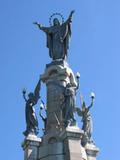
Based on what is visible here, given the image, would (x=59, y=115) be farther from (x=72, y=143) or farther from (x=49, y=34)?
(x=49, y=34)

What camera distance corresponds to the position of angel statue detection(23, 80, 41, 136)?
26.6 meters

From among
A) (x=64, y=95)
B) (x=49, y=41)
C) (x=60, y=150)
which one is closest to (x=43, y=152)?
(x=60, y=150)

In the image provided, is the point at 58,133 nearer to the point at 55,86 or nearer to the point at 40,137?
the point at 40,137

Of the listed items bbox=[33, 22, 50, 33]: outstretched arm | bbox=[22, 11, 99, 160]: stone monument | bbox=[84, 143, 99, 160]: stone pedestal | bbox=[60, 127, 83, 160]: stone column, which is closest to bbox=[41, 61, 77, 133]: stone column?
bbox=[22, 11, 99, 160]: stone monument

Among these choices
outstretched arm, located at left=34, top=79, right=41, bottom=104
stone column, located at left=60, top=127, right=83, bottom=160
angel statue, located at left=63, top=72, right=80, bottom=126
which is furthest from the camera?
outstretched arm, located at left=34, top=79, right=41, bottom=104

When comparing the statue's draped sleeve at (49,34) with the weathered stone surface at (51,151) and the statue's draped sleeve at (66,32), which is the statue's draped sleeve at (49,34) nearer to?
the statue's draped sleeve at (66,32)

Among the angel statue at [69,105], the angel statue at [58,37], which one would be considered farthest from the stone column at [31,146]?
the angel statue at [58,37]

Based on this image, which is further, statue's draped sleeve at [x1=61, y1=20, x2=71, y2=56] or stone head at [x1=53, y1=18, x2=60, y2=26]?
stone head at [x1=53, y1=18, x2=60, y2=26]

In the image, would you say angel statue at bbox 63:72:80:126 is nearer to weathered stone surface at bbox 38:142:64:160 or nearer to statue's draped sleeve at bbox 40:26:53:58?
weathered stone surface at bbox 38:142:64:160

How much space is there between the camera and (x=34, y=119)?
26.9 m

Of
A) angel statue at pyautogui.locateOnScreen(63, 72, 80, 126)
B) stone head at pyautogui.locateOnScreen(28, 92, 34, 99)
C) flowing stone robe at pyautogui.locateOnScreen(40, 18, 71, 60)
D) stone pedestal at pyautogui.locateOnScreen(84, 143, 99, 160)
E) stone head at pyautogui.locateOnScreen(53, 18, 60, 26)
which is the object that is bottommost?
stone pedestal at pyautogui.locateOnScreen(84, 143, 99, 160)

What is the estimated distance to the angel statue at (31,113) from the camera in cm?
2661

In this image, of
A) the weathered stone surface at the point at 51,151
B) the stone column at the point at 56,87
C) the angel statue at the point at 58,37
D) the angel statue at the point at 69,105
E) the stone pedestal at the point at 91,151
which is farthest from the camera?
the angel statue at the point at 58,37

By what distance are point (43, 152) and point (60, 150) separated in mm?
965
